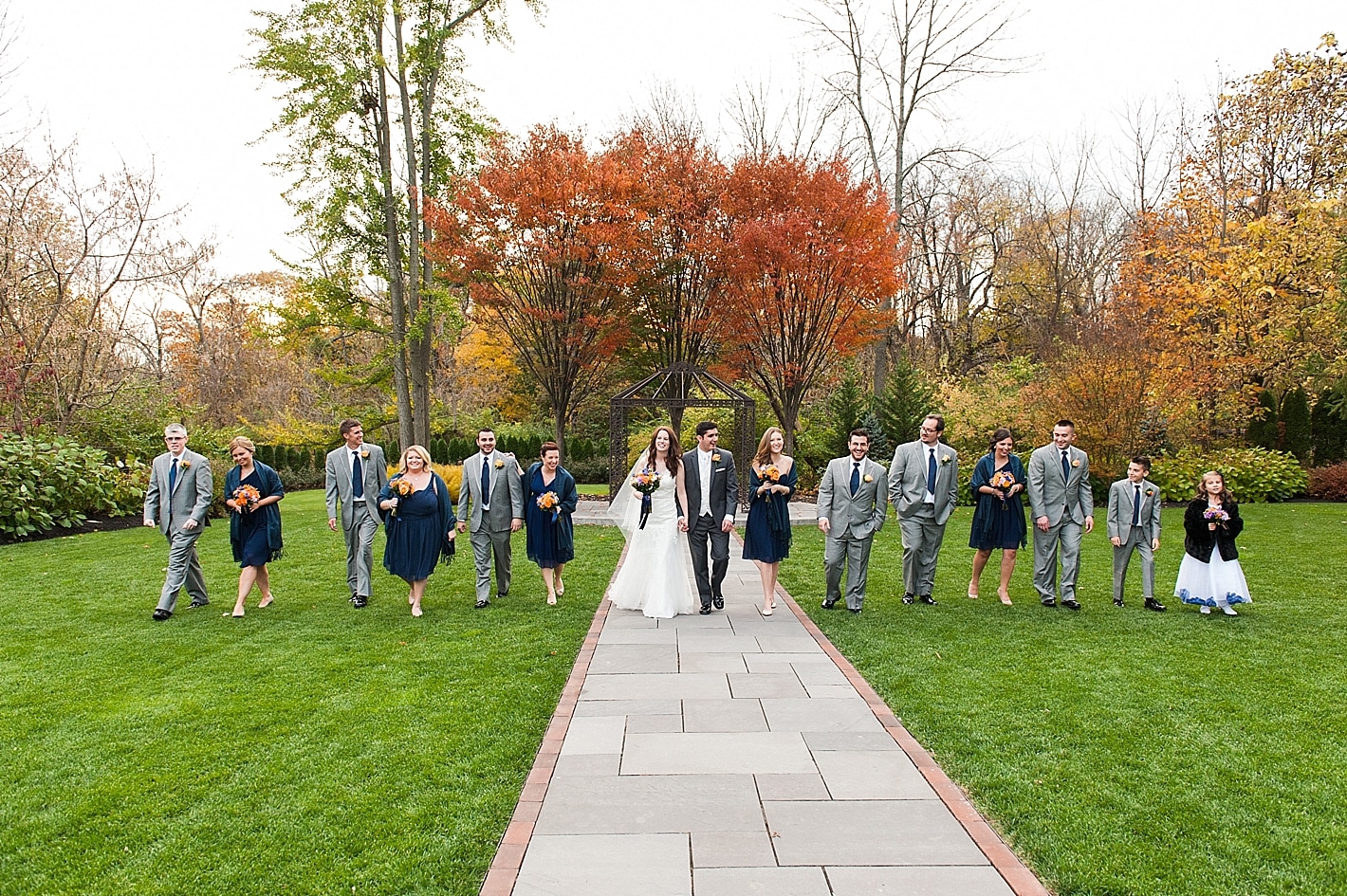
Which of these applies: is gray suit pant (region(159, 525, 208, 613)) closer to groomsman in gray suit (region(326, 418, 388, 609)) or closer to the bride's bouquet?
groomsman in gray suit (region(326, 418, 388, 609))

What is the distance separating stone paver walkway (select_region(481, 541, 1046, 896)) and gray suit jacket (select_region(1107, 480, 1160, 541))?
3956 millimetres

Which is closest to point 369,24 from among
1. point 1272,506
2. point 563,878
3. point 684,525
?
point 684,525

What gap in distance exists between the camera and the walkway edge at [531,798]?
3259 mm

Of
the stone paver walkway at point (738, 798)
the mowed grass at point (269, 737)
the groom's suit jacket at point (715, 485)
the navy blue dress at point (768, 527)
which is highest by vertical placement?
the groom's suit jacket at point (715, 485)

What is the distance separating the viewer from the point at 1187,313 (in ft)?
66.3

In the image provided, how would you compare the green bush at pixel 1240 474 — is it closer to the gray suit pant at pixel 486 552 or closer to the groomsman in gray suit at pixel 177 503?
the gray suit pant at pixel 486 552

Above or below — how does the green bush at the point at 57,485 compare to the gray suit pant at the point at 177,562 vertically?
above

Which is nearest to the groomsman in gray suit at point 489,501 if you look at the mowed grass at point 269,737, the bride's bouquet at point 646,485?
the mowed grass at point 269,737

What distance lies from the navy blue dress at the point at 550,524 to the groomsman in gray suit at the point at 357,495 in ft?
5.11

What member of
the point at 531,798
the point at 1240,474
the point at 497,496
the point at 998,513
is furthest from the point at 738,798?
the point at 1240,474

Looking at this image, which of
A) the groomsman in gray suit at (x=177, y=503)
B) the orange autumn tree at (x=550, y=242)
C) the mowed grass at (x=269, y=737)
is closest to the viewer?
the mowed grass at (x=269, y=737)

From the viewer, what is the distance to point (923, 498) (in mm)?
8688

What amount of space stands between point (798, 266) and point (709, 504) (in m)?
10.2

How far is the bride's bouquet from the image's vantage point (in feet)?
26.7
